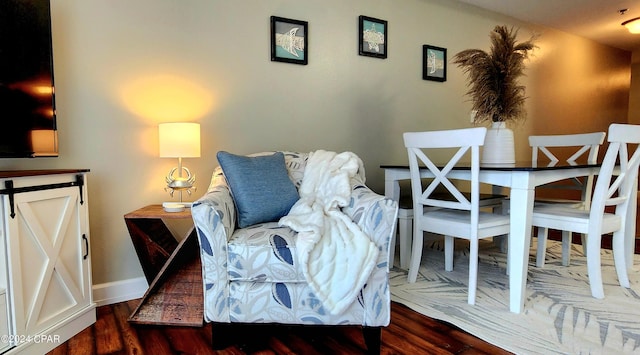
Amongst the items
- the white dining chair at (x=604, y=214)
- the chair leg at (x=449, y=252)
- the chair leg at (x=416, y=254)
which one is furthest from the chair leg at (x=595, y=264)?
the chair leg at (x=416, y=254)

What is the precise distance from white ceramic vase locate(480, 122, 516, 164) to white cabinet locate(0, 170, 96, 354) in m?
2.48

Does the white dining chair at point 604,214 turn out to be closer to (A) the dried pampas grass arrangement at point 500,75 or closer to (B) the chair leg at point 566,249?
(B) the chair leg at point 566,249

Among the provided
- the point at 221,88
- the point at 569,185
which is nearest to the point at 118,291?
the point at 221,88

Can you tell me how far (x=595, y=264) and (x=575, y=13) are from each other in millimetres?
3083

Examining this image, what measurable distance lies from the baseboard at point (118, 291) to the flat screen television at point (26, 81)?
0.82 meters

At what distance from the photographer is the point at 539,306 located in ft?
6.08

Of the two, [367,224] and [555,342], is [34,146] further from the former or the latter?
[555,342]

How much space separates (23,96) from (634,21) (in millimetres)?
5067

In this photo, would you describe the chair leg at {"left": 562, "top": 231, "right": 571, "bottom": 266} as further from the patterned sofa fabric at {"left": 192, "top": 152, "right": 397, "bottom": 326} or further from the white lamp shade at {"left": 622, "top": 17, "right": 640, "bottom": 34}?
the white lamp shade at {"left": 622, "top": 17, "right": 640, "bottom": 34}

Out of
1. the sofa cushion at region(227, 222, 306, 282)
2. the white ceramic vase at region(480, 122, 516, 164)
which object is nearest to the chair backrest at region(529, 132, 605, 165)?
the white ceramic vase at region(480, 122, 516, 164)

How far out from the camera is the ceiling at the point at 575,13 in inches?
136

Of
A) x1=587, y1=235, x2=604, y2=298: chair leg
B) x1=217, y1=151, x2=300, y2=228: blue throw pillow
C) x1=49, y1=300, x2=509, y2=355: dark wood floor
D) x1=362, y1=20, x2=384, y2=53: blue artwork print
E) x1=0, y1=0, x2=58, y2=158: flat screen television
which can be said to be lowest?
x1=49, y1=300, x2=509, y2=355: dark wood floor

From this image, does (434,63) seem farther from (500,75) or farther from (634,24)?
(634,24)

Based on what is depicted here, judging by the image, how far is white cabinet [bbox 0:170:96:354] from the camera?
133 centimetres
